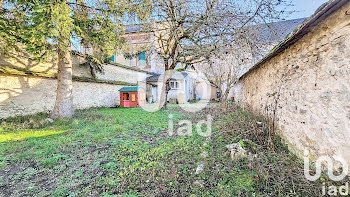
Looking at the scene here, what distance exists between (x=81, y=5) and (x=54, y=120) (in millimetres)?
5054

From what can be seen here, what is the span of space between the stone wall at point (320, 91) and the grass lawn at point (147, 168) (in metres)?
0.47

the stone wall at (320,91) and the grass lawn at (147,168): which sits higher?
the stone wall at (320,91)

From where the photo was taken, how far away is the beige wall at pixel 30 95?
6.14 meters

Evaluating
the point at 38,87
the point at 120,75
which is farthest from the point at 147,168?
the point at 120,75

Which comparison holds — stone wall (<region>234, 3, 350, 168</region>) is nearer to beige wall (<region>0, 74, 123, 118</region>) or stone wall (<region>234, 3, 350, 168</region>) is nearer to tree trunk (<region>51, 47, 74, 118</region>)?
tree trunk (<region>51, 47, 74, 118</region>)

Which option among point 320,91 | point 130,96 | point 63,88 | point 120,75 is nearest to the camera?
point 320,91

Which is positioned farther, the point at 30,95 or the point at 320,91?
the point at 30,95

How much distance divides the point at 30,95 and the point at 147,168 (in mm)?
8261

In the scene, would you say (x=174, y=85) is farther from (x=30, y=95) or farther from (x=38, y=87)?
(x=30, y=95)

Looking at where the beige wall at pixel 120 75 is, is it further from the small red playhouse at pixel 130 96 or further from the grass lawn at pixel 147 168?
the grass lawn at pixel 147 168

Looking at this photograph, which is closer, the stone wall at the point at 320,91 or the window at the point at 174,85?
the stone wall at the point at 320,91

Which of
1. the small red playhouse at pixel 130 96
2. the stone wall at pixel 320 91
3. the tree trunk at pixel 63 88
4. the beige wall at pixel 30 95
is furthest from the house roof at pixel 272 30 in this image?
the beige wall at pixel 30 95

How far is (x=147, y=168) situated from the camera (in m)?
2.45

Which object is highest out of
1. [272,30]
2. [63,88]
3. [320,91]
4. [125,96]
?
[272,30]
